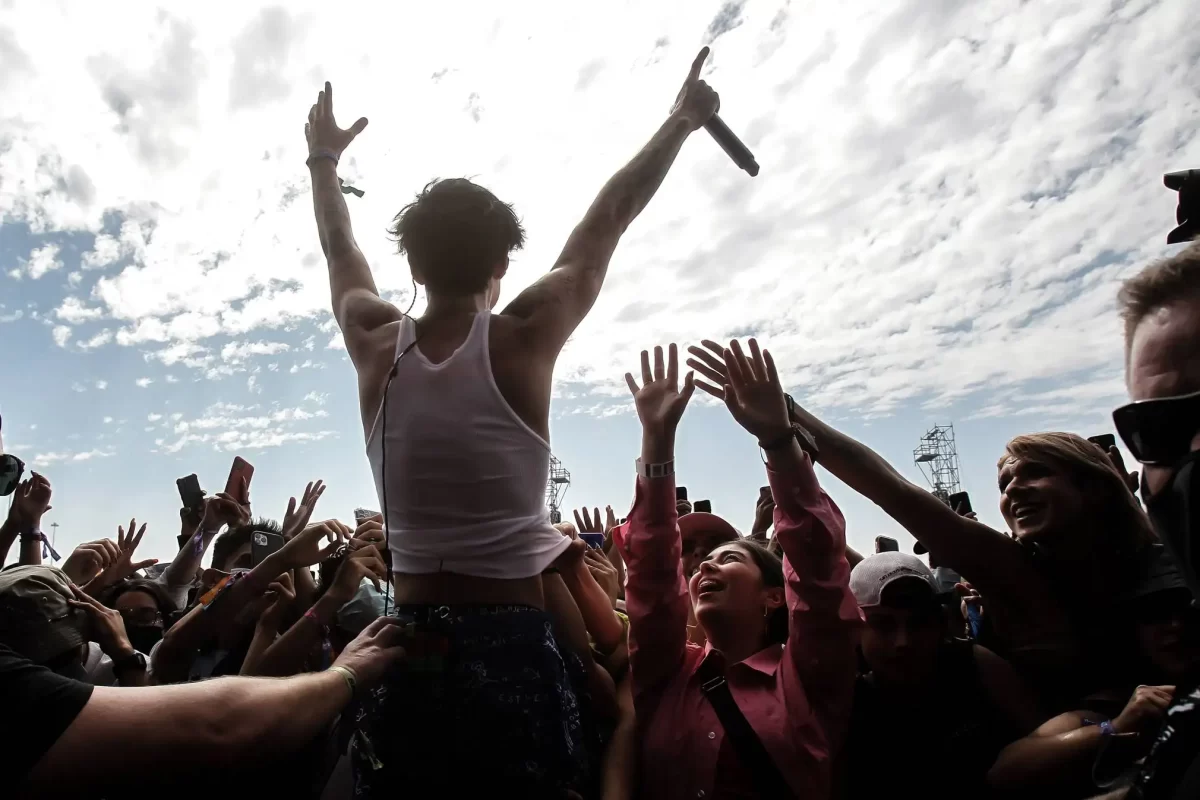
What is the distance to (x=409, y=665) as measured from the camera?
173 cm

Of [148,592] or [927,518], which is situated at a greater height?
[927,518]

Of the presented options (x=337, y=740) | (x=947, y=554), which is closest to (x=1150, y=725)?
(x=947, y=554)

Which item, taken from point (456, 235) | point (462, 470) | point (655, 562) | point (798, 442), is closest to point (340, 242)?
point (456, 235)

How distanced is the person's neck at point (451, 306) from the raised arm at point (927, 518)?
1155 mm

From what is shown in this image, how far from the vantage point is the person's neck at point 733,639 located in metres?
2.96

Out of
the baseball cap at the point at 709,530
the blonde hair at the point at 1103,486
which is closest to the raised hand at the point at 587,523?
the baseball cap at the point at 709,530

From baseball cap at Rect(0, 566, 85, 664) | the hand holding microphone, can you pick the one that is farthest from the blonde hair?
baseball cap at Rect(0, 566, 85, 664)

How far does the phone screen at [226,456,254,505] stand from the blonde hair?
5134 mm

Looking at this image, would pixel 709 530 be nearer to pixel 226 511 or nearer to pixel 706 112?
pixel 706 112

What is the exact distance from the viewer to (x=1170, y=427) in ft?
3.57

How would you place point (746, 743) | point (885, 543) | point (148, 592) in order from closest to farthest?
point (746, 743), point (148, 592), point (885, 543)

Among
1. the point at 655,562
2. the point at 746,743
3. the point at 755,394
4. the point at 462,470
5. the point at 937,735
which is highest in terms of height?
the point at 755,394

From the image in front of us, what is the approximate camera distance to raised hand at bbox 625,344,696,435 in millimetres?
2754

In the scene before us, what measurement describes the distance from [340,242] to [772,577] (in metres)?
2.49
